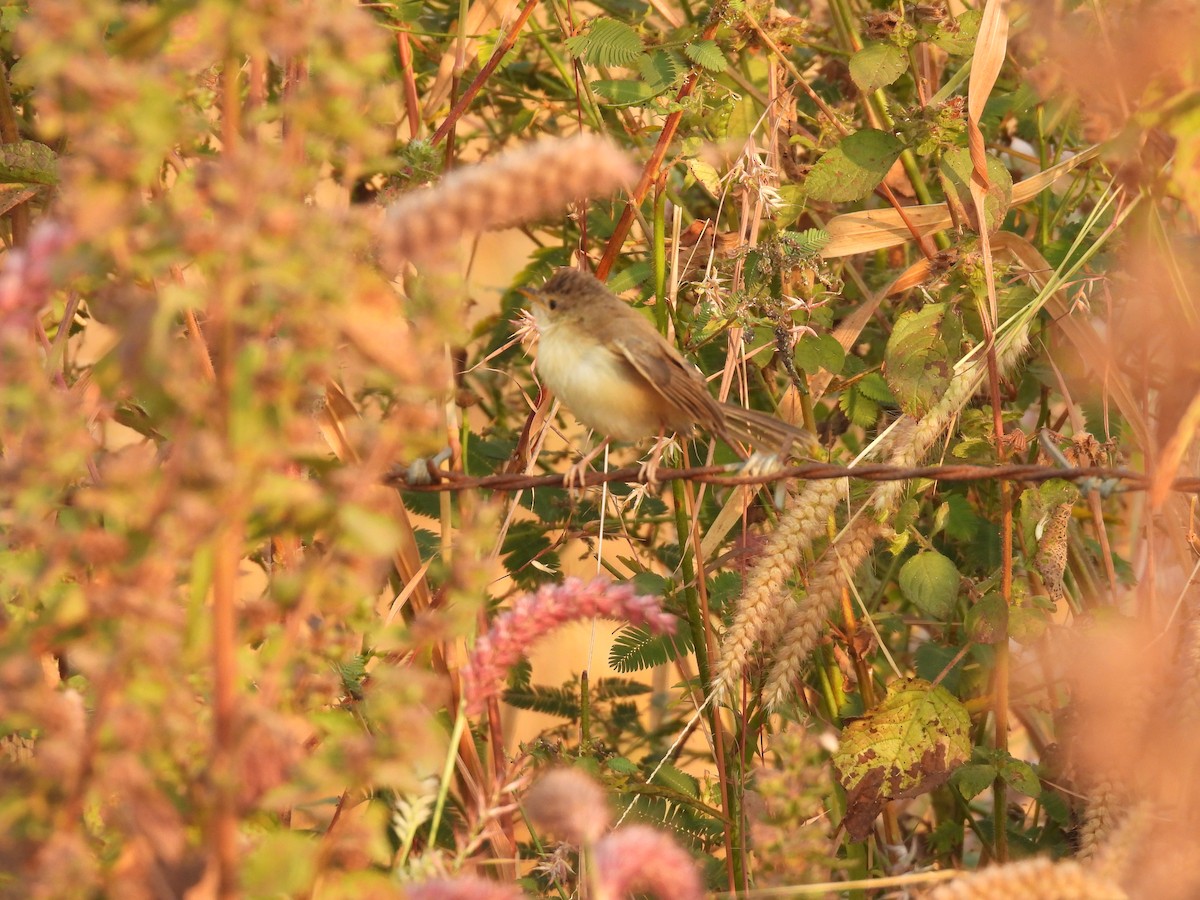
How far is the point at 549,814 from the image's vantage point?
4.84ft

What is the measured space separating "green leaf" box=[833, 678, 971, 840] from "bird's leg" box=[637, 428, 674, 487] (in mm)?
842

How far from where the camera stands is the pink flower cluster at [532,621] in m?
1.70

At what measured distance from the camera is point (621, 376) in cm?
338

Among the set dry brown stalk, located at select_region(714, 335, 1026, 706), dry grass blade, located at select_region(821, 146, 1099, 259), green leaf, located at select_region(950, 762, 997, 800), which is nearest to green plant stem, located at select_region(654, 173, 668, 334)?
dry grass blade, located at select_region(821, 146, 1099, 259)

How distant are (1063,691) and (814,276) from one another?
1.47 m

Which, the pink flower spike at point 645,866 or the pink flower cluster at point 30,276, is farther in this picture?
the pink flower spike at point 645,866

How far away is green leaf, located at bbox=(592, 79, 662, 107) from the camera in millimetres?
3379

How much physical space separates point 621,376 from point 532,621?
1703 mm

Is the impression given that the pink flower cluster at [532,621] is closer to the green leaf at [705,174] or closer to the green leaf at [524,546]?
the green leaf at [705,174]

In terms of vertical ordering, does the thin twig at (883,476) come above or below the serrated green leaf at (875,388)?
above

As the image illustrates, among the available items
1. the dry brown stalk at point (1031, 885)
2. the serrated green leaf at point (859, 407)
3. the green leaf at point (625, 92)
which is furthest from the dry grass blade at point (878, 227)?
the dry brown stalk at point (1031, 885)

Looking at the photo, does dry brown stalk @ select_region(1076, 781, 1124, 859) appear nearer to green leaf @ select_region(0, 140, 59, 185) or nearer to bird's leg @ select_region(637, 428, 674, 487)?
bird's leg @ select_region(637, 428, 674, 487)

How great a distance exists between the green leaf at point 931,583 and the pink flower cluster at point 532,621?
1.59m

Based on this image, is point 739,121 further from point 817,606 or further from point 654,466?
point 817,606
